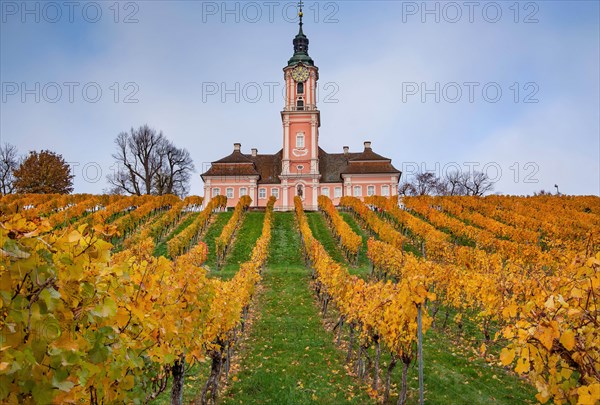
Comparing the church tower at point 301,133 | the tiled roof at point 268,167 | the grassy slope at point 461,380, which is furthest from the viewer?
the tiled roof at point 268,167

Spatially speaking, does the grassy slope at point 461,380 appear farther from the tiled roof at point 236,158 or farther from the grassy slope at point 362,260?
the tiled roof at point 236,158

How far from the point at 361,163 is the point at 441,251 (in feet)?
102

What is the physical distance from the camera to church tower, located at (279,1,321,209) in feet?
167

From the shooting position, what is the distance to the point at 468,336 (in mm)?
13242

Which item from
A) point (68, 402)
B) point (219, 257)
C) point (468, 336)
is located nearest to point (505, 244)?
point (468, 336)

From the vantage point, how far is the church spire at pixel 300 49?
180ft

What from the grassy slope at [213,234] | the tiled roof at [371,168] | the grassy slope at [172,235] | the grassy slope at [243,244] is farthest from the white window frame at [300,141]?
the grassy slope at [172,235]

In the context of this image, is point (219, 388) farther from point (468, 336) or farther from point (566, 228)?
point (566, 228)

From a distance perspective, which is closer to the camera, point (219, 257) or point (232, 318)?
point (232, 318)

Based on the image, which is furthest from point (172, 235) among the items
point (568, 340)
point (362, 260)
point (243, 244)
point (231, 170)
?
point (568, 340)

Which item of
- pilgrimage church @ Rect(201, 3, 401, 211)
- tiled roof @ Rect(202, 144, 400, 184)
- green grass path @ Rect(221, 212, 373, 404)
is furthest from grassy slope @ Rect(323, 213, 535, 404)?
tiled roof @ Rect(202, 144, 400, 184)

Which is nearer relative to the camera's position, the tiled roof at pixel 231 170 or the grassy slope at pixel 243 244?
the grassy slope at pixel 243 244

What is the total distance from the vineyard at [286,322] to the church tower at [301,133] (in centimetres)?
2092

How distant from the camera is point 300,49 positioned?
5828 cm
